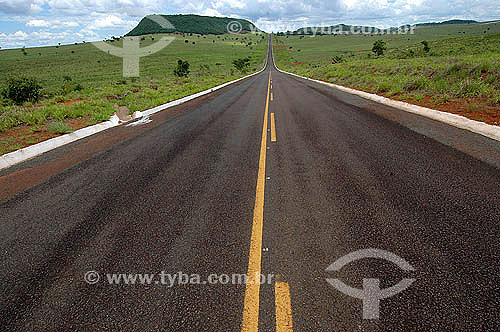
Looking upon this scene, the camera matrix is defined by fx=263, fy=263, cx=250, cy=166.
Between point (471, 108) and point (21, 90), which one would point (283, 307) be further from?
point (21, 90)

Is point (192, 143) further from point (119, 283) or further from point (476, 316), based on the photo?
point (476, 316)

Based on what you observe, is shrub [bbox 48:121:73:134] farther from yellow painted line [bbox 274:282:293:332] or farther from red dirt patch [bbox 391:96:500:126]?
red dirt patch [bbox 391:96:500:126]

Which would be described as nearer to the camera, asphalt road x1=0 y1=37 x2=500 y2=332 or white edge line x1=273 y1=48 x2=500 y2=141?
asphalt road x1=0 y1=37 x2=500 y2=332

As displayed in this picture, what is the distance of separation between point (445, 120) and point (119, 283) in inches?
389

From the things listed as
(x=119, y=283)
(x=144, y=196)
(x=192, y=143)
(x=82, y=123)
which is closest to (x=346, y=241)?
(x=119, y=283)

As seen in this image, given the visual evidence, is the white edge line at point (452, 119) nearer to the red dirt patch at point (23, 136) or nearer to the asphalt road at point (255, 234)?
the asphalt road at point (255, 234)

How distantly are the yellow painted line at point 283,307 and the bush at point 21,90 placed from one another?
21707 millimetres
